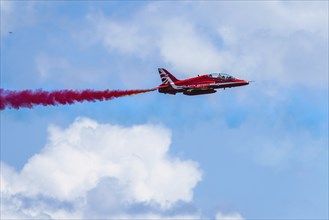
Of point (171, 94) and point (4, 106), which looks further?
point (171, 94)

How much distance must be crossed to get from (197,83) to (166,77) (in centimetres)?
661

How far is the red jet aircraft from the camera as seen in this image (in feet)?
506

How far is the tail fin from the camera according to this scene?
156m

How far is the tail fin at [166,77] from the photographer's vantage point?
156 m

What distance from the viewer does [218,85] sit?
519 ft

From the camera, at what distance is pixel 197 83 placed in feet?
513

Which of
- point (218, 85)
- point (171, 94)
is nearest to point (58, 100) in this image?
point (171, 94)

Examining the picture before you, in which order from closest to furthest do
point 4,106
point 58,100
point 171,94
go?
point 4,106
point 58,100
point 171,94

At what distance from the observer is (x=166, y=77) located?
158 meters

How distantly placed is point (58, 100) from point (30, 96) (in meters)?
6.39

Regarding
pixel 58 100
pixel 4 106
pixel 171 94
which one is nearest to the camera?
pixel 4 106

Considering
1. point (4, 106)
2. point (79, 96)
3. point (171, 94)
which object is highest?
point (171, 94)

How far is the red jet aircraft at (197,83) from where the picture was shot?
15438cm

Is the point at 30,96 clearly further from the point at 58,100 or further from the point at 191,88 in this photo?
the point at 191,88
